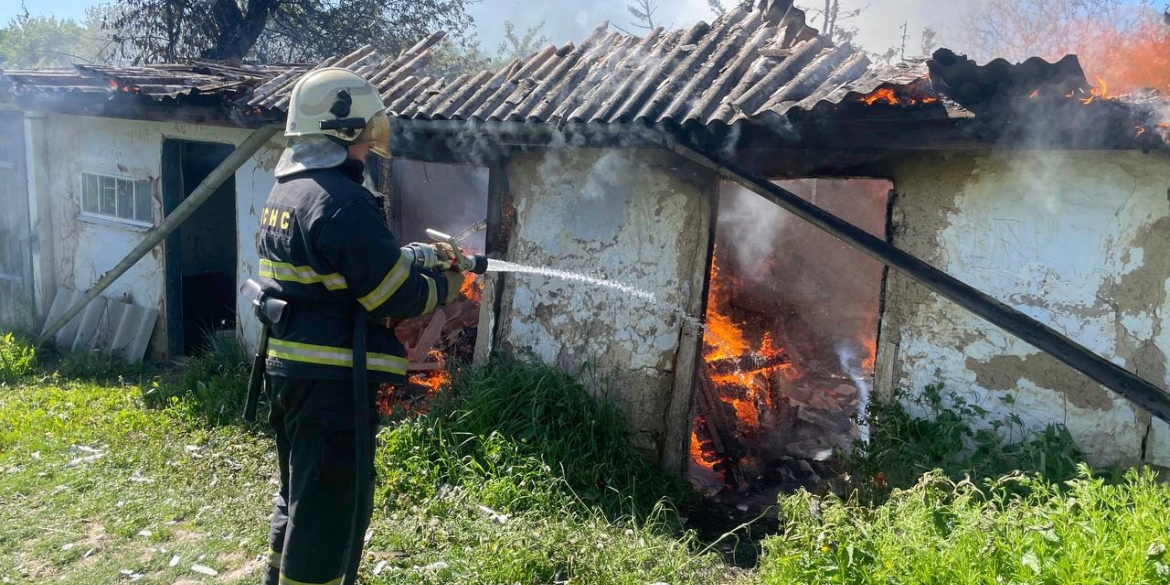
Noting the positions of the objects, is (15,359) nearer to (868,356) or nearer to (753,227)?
(753,227)

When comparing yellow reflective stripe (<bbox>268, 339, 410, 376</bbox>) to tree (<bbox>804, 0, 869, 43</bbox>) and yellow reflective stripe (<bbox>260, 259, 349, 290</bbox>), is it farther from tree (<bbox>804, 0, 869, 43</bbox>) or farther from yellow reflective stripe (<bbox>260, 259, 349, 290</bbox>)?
tree (<bbox>804, 0, 869, 43</bbox>)

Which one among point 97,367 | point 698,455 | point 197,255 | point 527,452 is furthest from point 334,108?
point 197,255

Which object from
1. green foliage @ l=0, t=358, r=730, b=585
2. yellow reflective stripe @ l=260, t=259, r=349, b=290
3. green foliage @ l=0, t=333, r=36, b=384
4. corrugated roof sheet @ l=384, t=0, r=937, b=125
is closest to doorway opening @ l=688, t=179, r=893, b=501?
corrugated roof sheet @ l=384, t=0, r=937, b=125

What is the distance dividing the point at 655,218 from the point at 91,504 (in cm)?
451

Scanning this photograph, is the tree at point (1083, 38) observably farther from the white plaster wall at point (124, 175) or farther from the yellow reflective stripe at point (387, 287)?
the white plaster wall at point (124, 175)

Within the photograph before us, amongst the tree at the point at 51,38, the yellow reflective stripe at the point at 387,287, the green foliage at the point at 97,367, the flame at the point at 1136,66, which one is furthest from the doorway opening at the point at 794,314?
the tree at the point at 51,38

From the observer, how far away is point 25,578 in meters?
4.83

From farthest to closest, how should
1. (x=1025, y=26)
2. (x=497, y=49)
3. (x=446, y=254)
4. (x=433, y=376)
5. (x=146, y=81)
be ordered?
1. (x=497, y=49)
2. (x=1025, y=26)
3. (x=146, y=81)
4. (x=433, y=376)
5. (x=446, y=254)

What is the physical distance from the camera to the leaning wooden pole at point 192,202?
7875 mm

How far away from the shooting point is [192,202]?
8.25m

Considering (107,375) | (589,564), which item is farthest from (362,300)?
(107,375)

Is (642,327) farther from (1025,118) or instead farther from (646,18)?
(646,18)

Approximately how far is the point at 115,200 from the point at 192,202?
2.48 metres

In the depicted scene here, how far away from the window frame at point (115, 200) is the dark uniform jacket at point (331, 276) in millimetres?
6693
